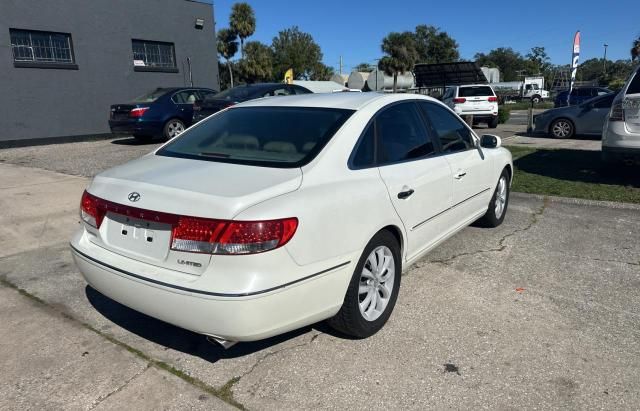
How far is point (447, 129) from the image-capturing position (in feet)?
13.8

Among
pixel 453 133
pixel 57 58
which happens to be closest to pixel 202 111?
pixel 57 58

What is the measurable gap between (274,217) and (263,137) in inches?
40.2

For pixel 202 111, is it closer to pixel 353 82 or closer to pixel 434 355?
pixel 434 355

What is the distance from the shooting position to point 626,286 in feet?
12.4

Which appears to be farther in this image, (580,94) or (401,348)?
(580,94)

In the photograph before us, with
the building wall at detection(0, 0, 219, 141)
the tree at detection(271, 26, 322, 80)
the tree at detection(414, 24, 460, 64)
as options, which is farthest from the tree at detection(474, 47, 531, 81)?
the building wall at detection(0, 0, 219, 141)

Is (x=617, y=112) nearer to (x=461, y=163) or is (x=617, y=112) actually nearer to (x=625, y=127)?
(x=625, y=127)

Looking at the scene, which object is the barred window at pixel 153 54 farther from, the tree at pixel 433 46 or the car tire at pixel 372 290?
the tree at pixel 433 46

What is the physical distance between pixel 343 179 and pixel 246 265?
32.7 inches

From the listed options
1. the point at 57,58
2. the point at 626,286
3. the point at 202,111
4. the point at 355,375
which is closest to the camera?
the point at 355,375

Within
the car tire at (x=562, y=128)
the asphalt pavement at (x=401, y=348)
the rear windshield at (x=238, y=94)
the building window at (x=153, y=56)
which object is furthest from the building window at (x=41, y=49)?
the car tire at (x=562, y=128)

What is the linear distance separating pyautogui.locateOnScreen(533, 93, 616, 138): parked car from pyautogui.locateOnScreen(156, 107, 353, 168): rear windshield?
453 inches

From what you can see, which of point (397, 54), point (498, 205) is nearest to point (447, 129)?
point (498, 205)

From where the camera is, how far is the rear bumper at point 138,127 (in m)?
12.4
